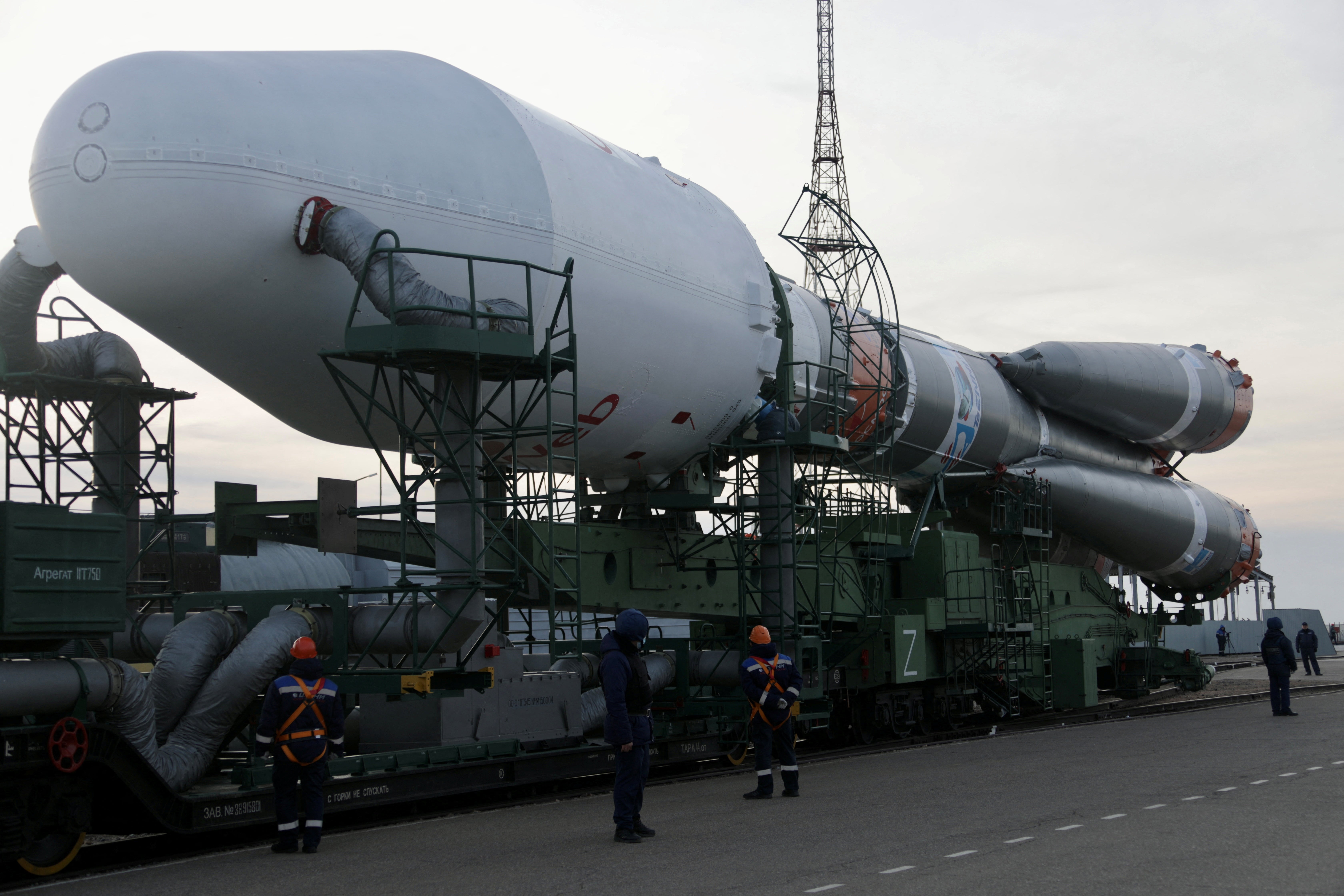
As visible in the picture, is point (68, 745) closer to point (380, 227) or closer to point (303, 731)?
point (303, 731)

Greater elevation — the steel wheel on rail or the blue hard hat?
the blue hard hat

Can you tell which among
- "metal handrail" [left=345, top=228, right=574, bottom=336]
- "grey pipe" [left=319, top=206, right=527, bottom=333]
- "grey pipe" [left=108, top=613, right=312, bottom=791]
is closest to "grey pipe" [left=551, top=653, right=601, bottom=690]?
"grey pipe" [left=108, top=613, right=312, bottom=791]

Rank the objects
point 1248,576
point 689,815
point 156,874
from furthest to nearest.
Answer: point 1248,576 → point 689,815 → point 156,874

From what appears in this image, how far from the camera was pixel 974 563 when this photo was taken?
61.8 ft

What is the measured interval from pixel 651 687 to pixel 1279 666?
9784 mm

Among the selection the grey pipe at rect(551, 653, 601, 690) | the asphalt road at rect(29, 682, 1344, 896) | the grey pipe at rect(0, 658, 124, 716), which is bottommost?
the asphalt road at rect(29, 682, 1344, 896)

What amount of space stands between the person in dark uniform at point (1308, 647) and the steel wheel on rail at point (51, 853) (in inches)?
1026

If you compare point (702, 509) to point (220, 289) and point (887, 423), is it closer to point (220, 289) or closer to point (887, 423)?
point (887, 423)

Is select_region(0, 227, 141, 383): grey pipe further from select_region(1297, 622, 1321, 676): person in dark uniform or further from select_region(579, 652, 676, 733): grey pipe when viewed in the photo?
select_region(1297, 622, 1321, 676): person in dark uniform

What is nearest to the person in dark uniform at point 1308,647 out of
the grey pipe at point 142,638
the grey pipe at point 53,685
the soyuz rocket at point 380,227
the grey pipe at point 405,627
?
the soyuz rocket at point 380,227

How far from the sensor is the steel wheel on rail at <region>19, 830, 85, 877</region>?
774 cm

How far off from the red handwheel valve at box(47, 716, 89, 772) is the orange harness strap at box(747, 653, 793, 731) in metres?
4.96

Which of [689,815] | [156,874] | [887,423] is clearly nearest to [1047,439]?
[887,423]

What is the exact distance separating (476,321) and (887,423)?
862cm
